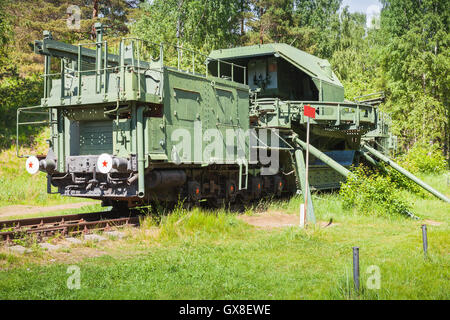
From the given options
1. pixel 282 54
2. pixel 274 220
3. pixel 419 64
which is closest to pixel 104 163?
pixel 274 220

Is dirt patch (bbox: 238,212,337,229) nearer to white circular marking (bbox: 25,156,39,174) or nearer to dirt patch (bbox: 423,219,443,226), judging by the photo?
dirt patch (bbox: 423,219,443,226)

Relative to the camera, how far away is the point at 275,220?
13.2m

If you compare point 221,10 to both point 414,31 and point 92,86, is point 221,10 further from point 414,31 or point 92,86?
point 92,86

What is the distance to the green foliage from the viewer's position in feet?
41.9

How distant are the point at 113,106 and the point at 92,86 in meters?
0.78

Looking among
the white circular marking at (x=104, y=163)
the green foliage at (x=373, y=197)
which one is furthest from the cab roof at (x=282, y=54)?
the white circular marking at (x=104, y=163)

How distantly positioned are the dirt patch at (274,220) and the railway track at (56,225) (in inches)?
121

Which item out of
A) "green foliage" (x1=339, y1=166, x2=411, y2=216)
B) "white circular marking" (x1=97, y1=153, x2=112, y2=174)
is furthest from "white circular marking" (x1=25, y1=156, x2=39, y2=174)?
"green foliage" (x1=339, y1=166, x2=411, y2=216)

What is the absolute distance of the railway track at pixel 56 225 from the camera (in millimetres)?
9562

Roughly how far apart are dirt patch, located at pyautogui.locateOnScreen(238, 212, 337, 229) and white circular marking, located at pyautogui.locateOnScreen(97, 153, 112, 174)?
378cm

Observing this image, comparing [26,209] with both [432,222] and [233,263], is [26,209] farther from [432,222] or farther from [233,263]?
[432,222]

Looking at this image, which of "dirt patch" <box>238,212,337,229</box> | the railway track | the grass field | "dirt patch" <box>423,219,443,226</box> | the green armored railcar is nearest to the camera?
the grass field

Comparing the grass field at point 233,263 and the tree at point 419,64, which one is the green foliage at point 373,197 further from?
the tree at point 419,64

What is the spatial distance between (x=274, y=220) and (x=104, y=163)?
5028 millimetres
